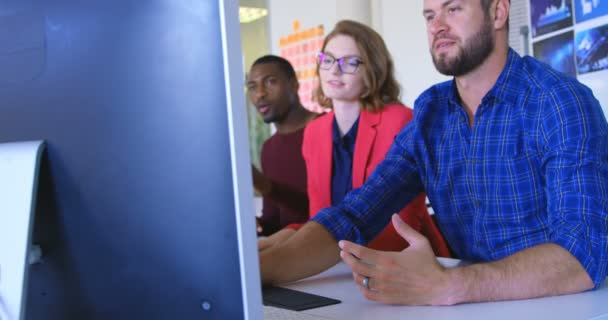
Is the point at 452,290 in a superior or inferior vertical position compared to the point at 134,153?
inferior

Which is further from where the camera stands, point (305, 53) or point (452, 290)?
point (305, 53)

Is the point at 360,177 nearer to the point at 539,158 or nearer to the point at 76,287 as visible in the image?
the point at 539,158

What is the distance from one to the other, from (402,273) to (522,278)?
0.65 ft

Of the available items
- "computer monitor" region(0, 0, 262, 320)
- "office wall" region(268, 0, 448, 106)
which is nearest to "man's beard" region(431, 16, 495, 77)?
"computer monitor" region(0, 0, 262, 320)

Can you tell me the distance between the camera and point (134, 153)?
0.62m

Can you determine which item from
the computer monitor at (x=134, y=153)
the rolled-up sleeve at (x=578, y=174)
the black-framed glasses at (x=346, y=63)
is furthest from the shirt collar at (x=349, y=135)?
the computer monitor at (x=134, y=153)

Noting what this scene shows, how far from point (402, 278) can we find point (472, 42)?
2.30ft

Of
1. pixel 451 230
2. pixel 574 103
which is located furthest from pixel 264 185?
pixel 574 103

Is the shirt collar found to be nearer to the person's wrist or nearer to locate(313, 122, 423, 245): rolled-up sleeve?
locate(313, 122, 423, 245): rolled-up sleeve

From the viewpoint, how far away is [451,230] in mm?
1529

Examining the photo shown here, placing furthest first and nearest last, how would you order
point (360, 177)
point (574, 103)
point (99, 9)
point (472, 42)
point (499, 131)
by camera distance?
point (360, 177) → point (472, 42) → point (499, 131) → point (574, 103) → point (99, 9)

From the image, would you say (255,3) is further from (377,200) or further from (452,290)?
(452,290)

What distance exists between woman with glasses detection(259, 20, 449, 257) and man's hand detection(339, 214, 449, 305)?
94 centimetres

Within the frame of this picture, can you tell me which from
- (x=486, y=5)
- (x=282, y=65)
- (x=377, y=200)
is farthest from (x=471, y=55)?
(x=282, y=65)
